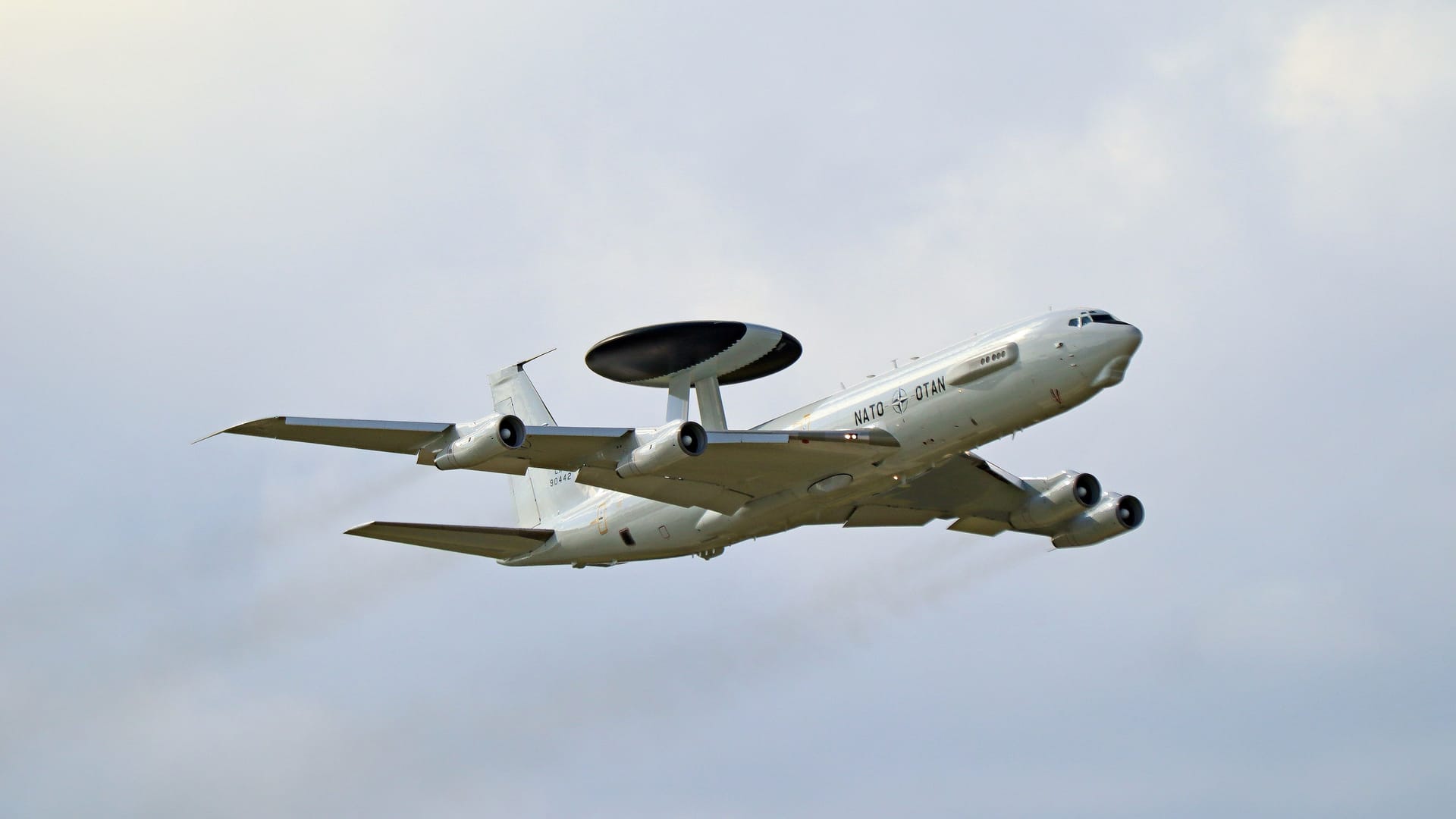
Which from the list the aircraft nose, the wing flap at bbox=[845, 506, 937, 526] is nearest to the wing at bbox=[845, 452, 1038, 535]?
the wing flap at bbox=[845, 506, 937, 526]

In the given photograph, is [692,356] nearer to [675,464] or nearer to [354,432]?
[675,464]

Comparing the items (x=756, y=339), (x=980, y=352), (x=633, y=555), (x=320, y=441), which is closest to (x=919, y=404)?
(x=980, y=352)

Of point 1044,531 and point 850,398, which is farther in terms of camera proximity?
point 1044,531

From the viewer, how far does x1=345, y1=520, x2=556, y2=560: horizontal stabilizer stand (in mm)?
55562

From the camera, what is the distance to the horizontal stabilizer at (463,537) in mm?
55562

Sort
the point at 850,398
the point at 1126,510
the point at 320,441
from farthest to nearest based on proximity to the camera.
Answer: the point at 1126,510, the point at 850,398, the point at 320,441

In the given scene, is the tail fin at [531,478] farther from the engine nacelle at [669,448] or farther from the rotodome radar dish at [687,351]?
the engine nacelle at [669,448]

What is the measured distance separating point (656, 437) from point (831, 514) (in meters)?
11.0

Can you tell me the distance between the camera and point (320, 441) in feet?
161

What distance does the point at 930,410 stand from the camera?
169 ft

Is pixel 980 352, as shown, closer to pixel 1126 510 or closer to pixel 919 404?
pixel 919 404

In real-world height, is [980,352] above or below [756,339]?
below

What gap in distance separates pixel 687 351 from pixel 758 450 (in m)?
5.05

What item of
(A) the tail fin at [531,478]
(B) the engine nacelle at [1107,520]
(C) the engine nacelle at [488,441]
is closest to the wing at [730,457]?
(C) the engine nacelle at [488,441]
